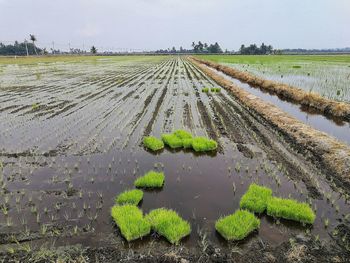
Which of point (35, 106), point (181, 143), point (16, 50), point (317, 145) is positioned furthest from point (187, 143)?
point (16, 50)

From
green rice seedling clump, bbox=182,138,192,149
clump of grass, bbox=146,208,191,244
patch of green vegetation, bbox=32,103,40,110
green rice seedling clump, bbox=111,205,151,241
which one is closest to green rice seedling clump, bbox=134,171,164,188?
green rice seedling clump, bbox=111,205,151,241

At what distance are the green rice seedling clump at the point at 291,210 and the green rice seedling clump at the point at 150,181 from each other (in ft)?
7.77

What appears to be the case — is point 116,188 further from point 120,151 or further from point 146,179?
point 120,151

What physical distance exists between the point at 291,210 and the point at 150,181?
9.67 feet

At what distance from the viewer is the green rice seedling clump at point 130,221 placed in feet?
15.6

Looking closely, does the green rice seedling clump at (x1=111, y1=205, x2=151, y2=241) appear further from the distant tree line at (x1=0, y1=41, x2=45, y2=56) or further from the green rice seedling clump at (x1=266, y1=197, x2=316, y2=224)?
the distant tree line at (x1=0, y1=41, x2=45, y2=56)

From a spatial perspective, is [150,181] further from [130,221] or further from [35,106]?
[35,106]

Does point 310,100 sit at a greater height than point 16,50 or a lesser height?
lesser

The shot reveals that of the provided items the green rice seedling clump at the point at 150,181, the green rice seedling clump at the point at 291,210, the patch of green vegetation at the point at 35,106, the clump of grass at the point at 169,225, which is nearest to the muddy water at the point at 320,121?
the green rice seedling clump at the point at 291,210

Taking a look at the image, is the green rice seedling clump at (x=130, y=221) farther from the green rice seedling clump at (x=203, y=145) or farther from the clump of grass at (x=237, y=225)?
the green rice seedling clump at (x=203, y=145)

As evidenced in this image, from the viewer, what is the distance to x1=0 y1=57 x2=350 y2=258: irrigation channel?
492 cm

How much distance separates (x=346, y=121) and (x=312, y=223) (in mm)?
8940

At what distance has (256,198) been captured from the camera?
578 centimetres

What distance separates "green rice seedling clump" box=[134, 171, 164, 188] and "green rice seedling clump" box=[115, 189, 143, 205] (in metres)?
0.49
